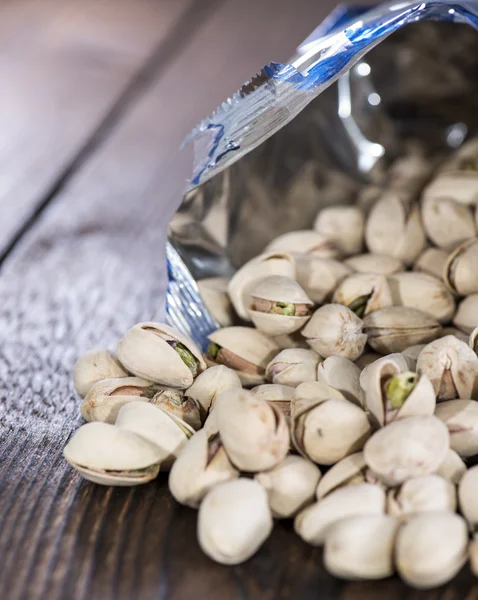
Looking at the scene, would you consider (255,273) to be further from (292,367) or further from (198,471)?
(198,471)

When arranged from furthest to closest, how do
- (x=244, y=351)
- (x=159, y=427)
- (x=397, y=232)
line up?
(x=397, y=232) < (x=244, y=351) < (x=159, y=427)

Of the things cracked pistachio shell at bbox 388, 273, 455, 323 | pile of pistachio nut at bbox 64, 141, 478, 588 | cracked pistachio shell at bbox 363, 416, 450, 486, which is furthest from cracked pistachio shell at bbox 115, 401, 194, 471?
cracked pistachio shell at bbox 388, 273, 455, 323

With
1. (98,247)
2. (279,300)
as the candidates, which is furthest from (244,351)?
(98,247)

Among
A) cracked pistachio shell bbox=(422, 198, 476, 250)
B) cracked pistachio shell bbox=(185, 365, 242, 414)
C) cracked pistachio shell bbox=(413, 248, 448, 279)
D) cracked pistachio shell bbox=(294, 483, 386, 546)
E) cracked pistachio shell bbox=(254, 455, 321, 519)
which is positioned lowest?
cracked pistachio shell bbox=(413, 248, 448, 279)

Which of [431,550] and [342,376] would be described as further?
[342,376]

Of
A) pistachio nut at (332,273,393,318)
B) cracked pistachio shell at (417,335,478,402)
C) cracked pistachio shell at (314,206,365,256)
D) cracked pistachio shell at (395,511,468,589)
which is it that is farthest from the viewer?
cracked pistachio shell at (314,206,365,256)

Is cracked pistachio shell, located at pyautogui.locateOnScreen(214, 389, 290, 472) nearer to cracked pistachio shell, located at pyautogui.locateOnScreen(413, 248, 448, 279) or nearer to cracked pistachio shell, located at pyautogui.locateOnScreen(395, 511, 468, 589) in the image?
cracked pistachio shell, located at pyautogui.locateOnScreen(395, 511, 468, 589)

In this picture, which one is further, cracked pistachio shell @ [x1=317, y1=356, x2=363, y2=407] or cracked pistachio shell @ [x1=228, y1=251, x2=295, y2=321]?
cracked pistachio shell @ [x1=228, y1=251, x2=295, y2=321]
